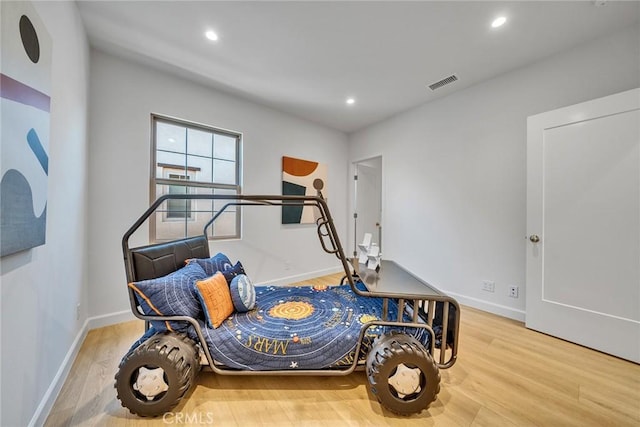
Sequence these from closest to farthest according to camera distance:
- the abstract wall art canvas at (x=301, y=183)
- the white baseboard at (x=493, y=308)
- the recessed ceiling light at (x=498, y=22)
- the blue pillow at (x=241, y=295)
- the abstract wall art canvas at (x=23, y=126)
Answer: the abstract wall art canvas at (x=23, y=126), the blue pillow at (x=241, y=295), the recessed ceiling light at (x=498, y=22), the white baseboard at (x=493, y=308), the abstract wall art canvas at (x=301, y=183)

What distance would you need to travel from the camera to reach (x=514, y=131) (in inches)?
96.0

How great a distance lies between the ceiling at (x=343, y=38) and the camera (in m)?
1.71

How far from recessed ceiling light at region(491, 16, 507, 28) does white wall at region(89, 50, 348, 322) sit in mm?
2576

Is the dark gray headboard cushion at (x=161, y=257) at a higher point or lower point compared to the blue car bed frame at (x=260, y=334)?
higher

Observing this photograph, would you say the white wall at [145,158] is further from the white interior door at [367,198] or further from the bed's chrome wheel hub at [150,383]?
the bed's chrome wheel hub at [150,383]

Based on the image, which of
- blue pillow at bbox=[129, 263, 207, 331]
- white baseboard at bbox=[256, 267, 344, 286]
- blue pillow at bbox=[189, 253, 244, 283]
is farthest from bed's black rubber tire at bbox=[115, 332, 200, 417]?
white baseboard at bbox=[256, 267, 344, 286]

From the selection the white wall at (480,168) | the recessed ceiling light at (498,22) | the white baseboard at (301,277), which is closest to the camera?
the recessed ceiling light at (498,22)

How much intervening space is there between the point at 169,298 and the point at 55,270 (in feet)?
2.43

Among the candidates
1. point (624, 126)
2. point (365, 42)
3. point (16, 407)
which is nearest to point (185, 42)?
point (365, 42)

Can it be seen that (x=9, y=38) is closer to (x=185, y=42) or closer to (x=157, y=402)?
(x=185, y=42)

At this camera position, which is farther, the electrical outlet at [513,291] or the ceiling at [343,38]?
the electrical outlet at [513,291]

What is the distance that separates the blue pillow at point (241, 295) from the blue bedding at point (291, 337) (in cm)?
5

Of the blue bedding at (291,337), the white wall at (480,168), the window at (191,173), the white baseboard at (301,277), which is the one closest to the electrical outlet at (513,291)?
the white wall at (480,168)

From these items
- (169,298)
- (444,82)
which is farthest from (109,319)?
(444,82)
